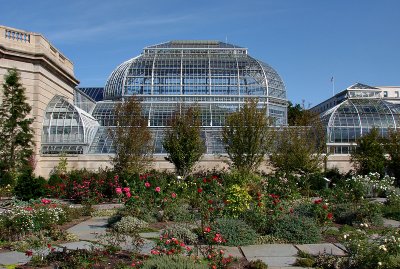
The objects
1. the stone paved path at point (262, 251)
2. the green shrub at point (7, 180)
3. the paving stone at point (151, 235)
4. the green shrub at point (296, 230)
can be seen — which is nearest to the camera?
the stone paved path at point (262, 251)

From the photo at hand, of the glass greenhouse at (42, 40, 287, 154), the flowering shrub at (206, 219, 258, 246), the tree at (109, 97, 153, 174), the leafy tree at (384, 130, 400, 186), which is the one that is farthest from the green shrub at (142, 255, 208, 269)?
the glass greenhouse at (42, 40, 287, 154)

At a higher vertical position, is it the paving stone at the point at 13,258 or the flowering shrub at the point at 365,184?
the flowering shrub at the point at 365,184

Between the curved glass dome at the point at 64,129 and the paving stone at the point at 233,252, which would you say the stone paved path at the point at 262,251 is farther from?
the curved glass dome at the point at 64,129

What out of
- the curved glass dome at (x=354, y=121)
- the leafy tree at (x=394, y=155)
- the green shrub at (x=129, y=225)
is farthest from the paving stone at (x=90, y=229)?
the curved glass dome at (x=354, y=121)

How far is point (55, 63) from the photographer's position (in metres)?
26.8

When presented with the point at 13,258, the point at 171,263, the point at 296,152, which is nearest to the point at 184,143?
the point at 296,152

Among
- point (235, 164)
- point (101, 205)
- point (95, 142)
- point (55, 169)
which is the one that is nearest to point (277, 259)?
point (101, 205)

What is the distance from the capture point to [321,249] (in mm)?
9352

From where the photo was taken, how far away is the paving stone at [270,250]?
8906 millimetres

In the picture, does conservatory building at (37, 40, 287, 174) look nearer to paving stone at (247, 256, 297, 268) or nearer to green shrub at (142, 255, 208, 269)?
paving stone at (247, 256, 297, 268)

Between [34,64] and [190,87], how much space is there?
1317 cm

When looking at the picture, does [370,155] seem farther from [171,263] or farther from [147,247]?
[171,263]

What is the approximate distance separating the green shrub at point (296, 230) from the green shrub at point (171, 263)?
3842 millimetres

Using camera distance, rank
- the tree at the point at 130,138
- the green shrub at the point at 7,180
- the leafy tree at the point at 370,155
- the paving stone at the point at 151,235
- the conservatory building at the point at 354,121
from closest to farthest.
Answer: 1. the paving stone at the point at 151,235
2. the green shrub at the point at 7,180
3. the tree at the point at 130,138
4. the leafy tree at the point at 370,155
5. the conservatory building at the point at 354,121
